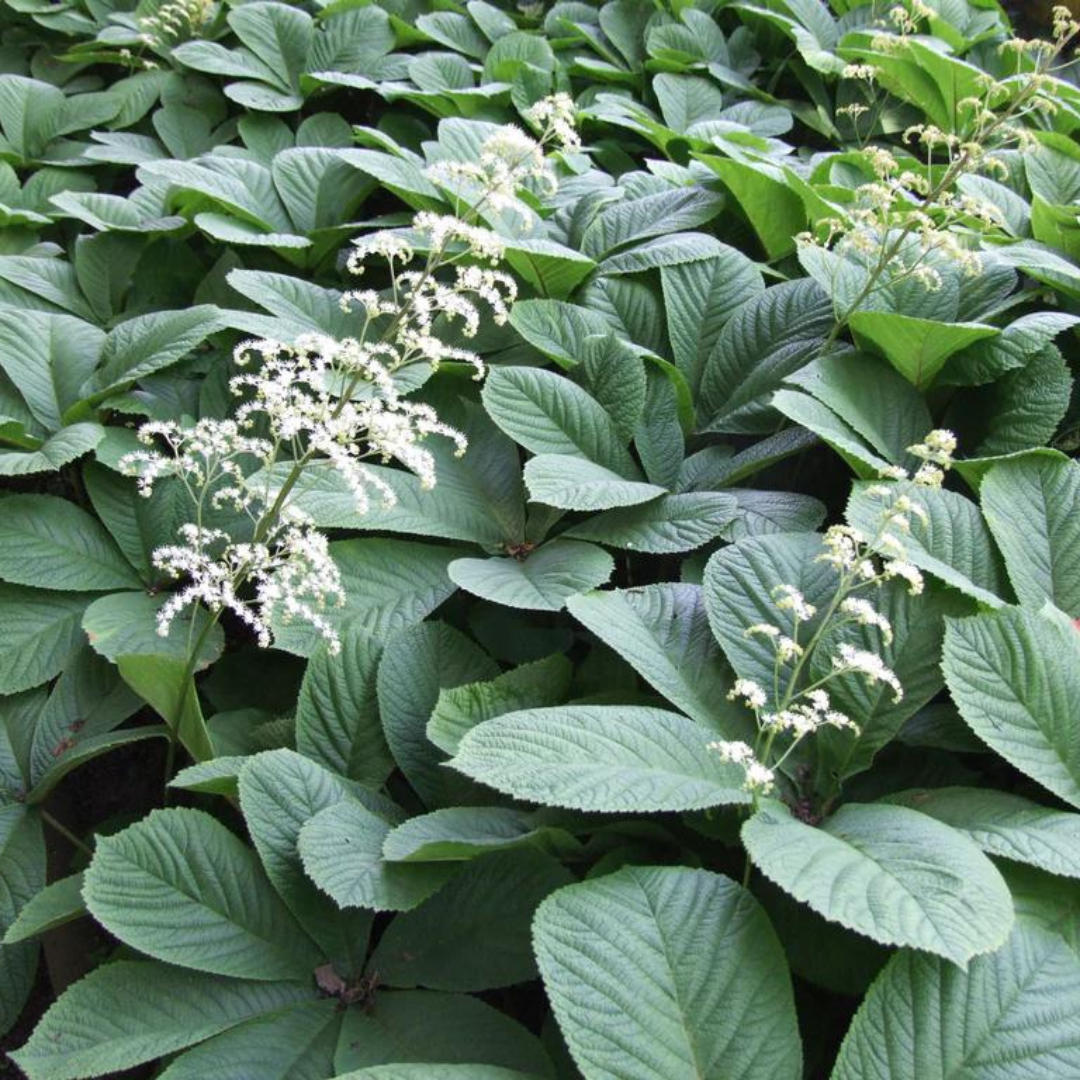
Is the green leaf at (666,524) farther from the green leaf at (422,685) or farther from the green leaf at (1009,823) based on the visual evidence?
the green leaf at (1009,823)

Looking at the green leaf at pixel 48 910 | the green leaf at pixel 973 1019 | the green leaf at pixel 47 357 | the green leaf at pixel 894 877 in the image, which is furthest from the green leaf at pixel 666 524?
the green leaf at pixel 47 357

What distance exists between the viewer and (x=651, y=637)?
1.02m

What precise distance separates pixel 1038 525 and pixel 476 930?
68cm

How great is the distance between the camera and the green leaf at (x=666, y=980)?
2.34 ft

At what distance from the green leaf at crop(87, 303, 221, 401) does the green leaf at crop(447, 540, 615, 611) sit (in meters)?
0.51

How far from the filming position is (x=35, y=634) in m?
1.21

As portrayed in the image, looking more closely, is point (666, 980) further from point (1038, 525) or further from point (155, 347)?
point (155, 347)

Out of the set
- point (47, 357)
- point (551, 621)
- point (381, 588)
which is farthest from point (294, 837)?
point (47, 357)

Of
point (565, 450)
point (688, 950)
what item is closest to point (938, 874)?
point (688, 950)

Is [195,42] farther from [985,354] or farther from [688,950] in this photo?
[688,950]

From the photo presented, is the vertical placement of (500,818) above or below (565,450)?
below

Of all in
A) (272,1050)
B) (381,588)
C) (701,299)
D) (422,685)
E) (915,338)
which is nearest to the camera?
A: (272,1050)

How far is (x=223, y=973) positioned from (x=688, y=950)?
1.26 feet

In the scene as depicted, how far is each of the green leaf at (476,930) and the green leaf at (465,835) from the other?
2 centimetres
